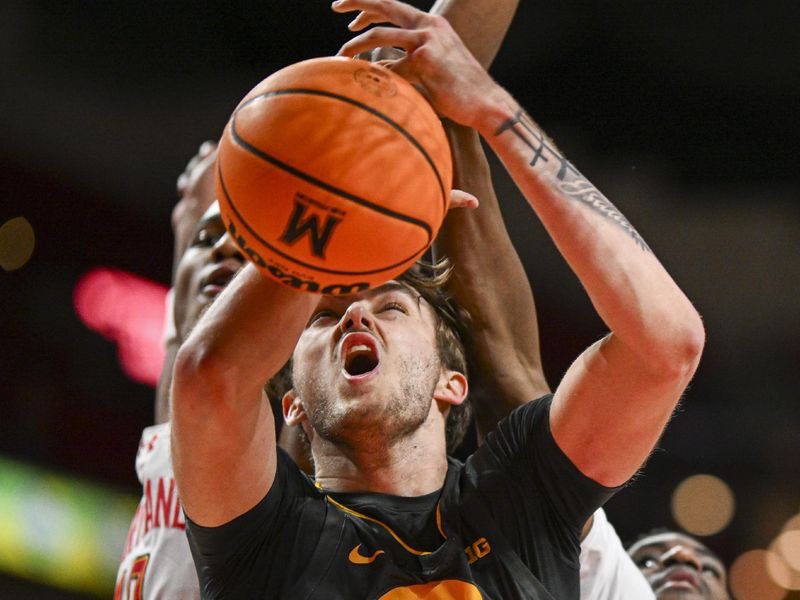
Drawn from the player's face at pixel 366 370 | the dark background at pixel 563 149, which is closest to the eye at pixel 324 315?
the player's face at pixel 366 370

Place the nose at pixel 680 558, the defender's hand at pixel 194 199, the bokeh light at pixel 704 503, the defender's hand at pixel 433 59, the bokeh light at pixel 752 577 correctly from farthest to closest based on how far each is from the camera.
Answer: the bokeh light at pixel 752 577, the bokeh light at pixel 704 503, the defender's hand at pixel 194 199, the nose at pixel 680 558, the defender's hand at pixel 433 59

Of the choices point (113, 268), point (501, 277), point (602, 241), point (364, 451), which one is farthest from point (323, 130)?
point (113, 268)

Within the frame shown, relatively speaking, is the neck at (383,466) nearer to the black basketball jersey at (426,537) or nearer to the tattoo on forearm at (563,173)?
the black basketball jersey at (426,537)

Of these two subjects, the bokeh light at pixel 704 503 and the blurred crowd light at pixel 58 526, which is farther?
the bokeh light at pixel 704 503

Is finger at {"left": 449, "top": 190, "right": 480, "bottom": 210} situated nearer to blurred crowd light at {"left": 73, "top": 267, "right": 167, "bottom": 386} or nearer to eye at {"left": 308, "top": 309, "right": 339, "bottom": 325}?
eye at {"left": 308, "top": 309, "right": 339, "bottom": 325}

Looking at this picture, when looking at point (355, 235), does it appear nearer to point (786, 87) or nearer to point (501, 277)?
point (501, 277)

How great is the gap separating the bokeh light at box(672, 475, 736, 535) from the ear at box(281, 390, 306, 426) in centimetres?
638

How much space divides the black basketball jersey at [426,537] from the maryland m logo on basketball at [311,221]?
2.21 ft

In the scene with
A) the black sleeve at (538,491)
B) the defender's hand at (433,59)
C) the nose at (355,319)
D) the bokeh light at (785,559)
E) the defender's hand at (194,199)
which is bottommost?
the bokeh light at (785,559)

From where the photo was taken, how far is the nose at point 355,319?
2416 mm

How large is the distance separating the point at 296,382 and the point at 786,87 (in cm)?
738

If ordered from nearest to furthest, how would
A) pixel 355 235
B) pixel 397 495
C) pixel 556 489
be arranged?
pixel 355 235
pixel 556 489
pixel 397 495

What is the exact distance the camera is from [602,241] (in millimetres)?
1904

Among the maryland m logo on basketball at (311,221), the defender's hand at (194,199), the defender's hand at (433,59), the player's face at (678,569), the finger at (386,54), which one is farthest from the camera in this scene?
the defender's hand at (194,199)
